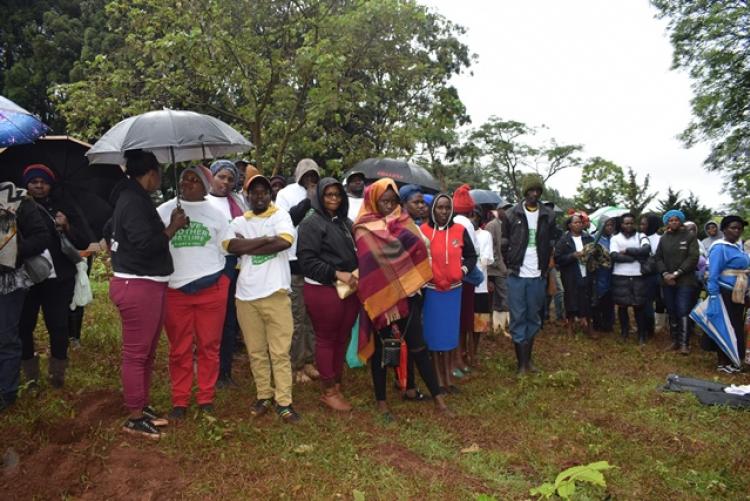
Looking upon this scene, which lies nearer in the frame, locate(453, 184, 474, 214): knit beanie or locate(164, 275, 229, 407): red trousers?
locate(164, 275, 229, 407): red trousers

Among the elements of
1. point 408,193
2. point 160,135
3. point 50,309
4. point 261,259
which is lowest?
point 50,309

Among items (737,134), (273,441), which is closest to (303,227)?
(273,441)

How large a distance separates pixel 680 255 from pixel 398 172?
409 centimetres

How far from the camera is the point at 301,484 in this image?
137 inches

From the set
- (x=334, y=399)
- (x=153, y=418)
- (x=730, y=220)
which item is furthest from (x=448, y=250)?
(x=730, y=220)

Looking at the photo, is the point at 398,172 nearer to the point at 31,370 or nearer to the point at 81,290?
the point at 81,290

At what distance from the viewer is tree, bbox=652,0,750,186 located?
20.8m

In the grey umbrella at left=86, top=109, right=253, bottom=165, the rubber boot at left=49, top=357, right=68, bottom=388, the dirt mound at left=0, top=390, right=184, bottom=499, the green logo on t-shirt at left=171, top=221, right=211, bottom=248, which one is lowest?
the dirt mound at left=0, top=390, right=184, bottom=499

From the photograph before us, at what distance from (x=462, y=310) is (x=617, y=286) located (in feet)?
10.5

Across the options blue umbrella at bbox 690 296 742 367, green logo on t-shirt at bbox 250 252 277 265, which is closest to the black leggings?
green logo on t-shirt at bbox 250 252 277 265

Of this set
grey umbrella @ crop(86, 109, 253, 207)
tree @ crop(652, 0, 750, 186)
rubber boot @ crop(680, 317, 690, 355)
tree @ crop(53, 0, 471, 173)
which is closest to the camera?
grey umbrella @ crop(86, 109, 253, 207)

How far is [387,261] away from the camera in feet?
14.8

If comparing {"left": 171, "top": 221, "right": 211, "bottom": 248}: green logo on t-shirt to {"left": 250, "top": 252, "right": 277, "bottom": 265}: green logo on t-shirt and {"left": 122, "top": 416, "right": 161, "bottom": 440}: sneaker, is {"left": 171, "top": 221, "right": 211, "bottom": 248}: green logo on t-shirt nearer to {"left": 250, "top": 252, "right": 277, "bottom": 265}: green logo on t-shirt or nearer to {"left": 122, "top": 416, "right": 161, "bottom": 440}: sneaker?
{"left": 250, "top": 252, "right": 277, "bottom": 265}: green logo on t-shirt

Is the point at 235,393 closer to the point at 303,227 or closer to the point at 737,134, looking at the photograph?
the point at 303,227
